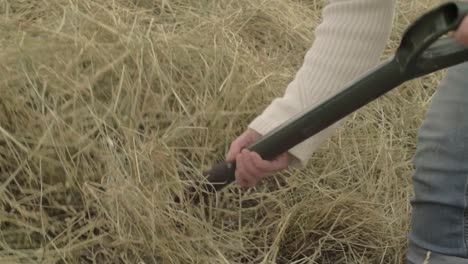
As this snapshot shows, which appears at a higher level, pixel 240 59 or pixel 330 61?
pixel 330 61

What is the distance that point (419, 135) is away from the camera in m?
1.05

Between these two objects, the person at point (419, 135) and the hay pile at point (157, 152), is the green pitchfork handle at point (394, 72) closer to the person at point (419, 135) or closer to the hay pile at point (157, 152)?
the person at point (419, 135)

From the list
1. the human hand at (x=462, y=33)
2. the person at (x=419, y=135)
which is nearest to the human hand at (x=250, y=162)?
the person at (x=419, y=135)

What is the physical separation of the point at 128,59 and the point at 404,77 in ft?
1.80

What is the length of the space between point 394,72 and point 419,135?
27 centimetres

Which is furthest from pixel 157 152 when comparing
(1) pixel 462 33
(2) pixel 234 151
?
(1) pixel 462 33

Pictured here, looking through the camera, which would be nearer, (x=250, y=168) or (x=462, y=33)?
(x=462, y=33)

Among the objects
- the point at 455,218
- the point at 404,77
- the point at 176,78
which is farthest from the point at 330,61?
the point at 176,78

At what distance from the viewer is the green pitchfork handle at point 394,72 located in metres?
0.73

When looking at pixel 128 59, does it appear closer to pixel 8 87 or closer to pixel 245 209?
pixel 8 87

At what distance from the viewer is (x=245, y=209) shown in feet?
3.72

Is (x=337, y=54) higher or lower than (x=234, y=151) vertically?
higher

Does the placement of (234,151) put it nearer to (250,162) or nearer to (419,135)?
(250,162)

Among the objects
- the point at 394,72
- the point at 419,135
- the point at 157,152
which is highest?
the point at 394,72
